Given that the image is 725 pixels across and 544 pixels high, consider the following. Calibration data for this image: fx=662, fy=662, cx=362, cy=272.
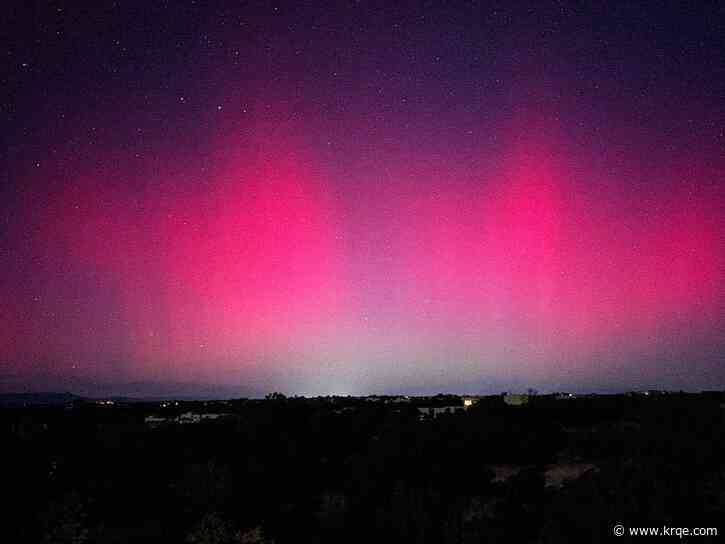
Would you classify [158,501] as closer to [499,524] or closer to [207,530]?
[207,530]

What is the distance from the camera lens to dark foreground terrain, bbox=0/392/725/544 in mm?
14125

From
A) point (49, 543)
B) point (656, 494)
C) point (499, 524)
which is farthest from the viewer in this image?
point (49, 543)

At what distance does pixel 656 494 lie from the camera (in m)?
13.2

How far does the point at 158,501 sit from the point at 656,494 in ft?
56.4

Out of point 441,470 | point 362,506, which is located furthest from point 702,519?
point 441,470

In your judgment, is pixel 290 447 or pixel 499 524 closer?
pixel 499 524

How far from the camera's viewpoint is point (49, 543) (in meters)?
18.4

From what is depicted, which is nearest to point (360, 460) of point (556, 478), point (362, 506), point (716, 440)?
point (362, 506)

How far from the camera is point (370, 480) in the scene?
891 inches

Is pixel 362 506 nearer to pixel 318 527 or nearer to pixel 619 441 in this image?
pixel 318 527

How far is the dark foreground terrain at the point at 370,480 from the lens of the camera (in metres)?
14.1

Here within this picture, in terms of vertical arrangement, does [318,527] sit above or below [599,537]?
below

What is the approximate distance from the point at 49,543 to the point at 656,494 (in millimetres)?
15790

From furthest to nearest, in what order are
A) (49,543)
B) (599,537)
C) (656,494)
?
1. (49,543)
2. (656,494)
3. (599,537)
